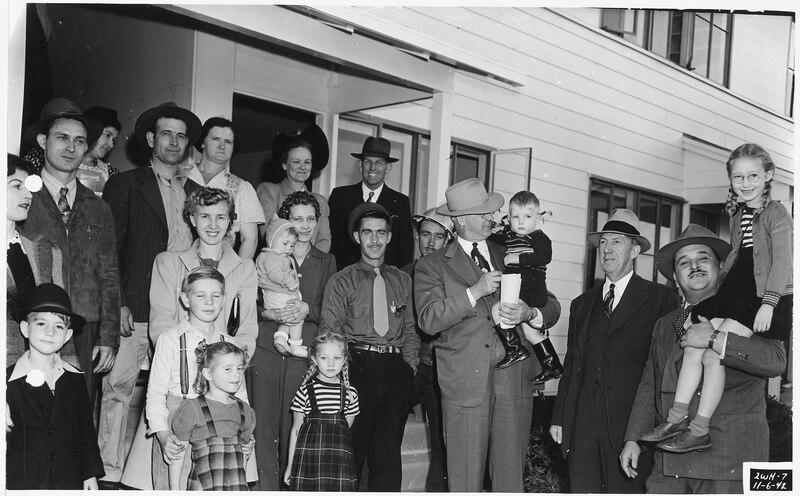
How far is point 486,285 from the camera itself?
4098 mm

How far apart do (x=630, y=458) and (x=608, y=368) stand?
52 centimetres

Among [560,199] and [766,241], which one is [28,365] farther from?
[560,199]

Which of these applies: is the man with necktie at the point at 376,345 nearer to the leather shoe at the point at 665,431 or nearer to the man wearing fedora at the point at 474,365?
the man wearing fedora at the point at 474,365

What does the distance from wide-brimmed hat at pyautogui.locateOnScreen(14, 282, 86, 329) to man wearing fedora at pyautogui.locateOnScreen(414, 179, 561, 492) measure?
191cm

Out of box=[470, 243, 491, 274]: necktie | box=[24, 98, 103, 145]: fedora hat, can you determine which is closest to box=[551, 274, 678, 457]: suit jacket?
box=[470, 243, 491, 274]: necktie

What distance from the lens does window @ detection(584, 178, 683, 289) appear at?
371 inches

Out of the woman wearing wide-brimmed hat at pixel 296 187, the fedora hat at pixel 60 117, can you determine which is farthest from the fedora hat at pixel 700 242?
the fedora hat at pixel 60 117

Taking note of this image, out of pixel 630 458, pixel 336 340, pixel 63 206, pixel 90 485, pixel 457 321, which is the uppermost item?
pixel 63 206

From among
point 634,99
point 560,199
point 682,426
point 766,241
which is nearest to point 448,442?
point 682,426

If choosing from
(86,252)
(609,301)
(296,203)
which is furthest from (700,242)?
(86,252)

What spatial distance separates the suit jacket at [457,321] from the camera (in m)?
4.15

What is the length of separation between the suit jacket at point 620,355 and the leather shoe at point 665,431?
0.28m

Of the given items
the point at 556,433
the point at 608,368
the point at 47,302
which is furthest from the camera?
the point at 556,433

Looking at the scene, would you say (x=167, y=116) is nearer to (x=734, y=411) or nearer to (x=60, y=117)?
(x=60, y=117)
